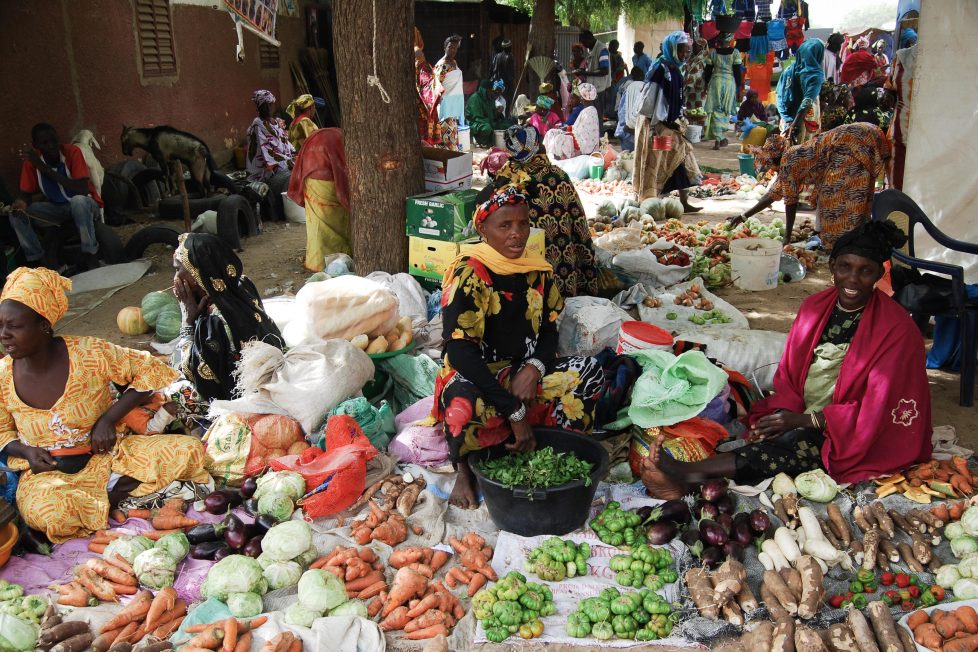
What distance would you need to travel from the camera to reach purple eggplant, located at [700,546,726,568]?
3037mm

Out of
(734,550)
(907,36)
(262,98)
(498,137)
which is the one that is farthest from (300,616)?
(498,137)

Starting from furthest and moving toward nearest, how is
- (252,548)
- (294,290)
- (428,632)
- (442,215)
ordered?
(294,290), (442,215), (252,548), (428,632)

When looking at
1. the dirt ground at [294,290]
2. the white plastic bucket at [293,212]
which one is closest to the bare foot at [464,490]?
the dirt ground at [294,290]

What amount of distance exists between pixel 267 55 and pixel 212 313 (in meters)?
11.0

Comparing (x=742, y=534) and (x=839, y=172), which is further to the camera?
(x=839, y=172)

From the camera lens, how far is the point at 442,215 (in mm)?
5590

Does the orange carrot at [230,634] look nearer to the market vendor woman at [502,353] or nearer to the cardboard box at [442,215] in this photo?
the market vendor woman at [502,353]

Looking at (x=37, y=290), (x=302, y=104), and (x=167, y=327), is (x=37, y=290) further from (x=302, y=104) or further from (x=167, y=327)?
(x=302, y=104)

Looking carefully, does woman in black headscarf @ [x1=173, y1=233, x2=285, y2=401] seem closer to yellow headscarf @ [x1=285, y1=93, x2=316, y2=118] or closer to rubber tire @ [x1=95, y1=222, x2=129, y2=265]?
rubber tire @ [x1=95, y1=222, x2=129, y2=265]

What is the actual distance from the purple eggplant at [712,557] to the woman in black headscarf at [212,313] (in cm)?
249

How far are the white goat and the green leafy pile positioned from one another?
621 cm

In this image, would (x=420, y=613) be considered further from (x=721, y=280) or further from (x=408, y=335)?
(x=721, y=280)

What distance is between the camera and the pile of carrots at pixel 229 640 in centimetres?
258

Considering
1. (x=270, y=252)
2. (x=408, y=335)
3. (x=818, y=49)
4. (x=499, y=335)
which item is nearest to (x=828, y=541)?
(x=499, y=335)
